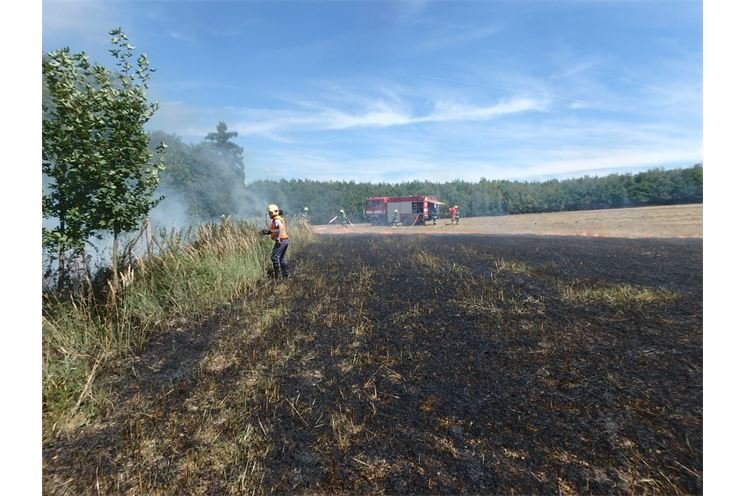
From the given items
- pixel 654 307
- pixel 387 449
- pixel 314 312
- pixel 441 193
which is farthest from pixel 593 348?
pixel 441 193

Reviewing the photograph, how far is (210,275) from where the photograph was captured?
23.6 feet

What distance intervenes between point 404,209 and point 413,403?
32.8 m

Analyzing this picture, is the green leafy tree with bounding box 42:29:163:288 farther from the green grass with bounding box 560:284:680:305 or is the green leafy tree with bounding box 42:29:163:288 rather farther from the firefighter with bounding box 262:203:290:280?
the green grass with bounding box 560:284:680:305

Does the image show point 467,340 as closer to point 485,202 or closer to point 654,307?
point 654,307

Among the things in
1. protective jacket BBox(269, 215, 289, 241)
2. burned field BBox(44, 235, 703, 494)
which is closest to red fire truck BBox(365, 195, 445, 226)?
protective jacket BBox(269, 215, 289, 241)

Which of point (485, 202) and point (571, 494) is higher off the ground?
point (485, 202)

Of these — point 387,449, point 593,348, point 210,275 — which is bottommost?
point 387,449

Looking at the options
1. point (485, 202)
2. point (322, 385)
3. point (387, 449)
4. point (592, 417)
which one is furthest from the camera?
point (485, 202)

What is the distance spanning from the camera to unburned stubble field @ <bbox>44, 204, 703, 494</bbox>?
2438 mm

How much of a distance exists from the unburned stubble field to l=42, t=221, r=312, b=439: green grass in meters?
0.31

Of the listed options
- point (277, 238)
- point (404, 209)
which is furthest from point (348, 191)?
point (277, 238)

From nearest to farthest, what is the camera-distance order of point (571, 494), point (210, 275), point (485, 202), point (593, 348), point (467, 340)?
point (571, 494), point (593, 348), point (467, 340), point (210, 275), point (485, 202)

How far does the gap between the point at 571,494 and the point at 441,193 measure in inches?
2237

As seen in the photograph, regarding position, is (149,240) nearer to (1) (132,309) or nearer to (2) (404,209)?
(1) (132,309)
